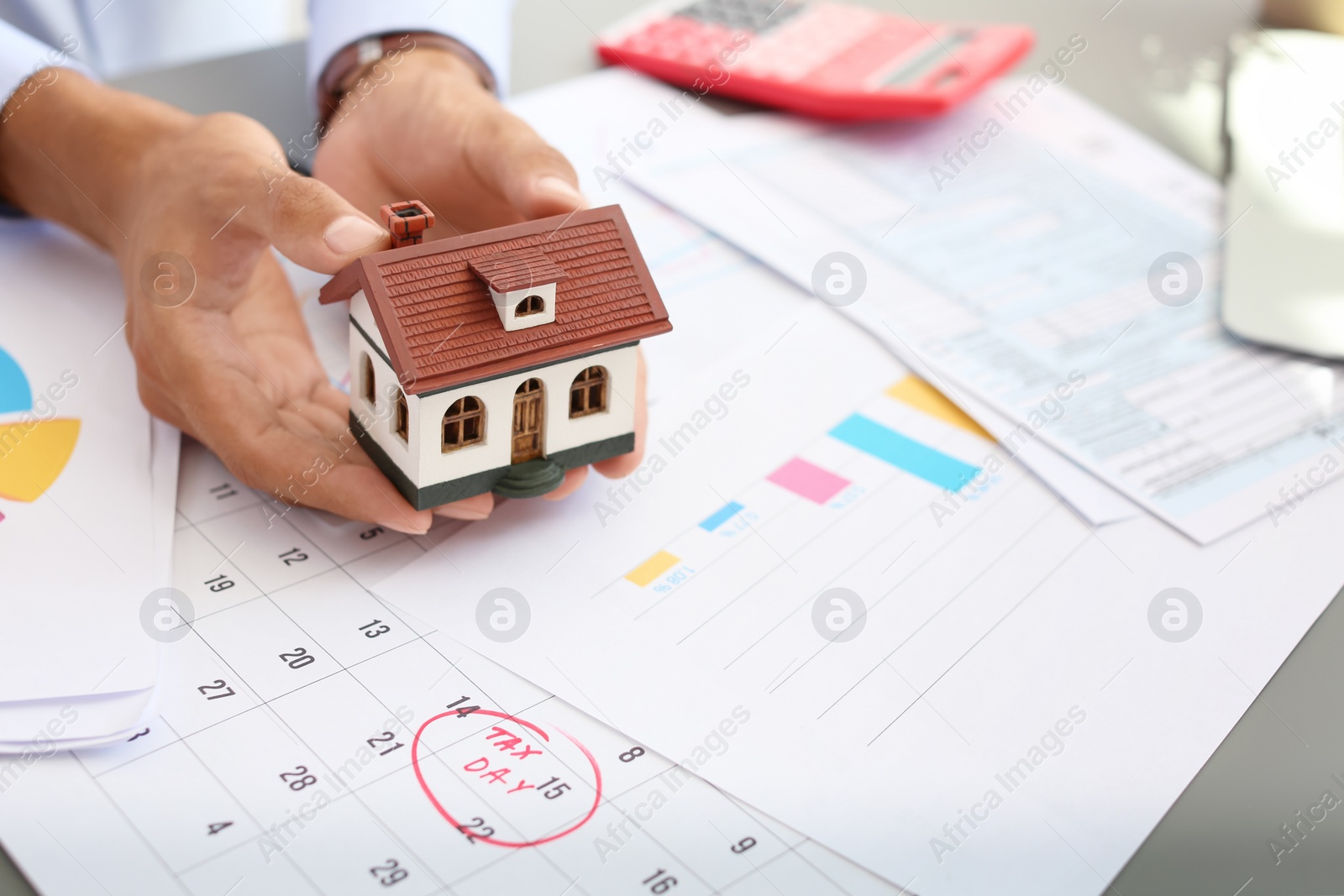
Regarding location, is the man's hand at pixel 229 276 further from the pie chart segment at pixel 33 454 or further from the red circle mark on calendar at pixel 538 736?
the red circle mark on calendar at pixel 538 736

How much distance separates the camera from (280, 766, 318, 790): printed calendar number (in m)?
0.81

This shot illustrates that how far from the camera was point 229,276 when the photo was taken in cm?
110

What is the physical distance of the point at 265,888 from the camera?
74cm

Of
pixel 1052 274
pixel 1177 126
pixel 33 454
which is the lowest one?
pixel 33 454

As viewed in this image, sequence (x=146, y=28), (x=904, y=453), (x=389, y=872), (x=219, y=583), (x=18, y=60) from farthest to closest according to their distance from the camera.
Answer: (x=146, y=28) < (x=18, y=60) < (x=904, y=453) < (x=219, y=583) < (x=389, y=872)

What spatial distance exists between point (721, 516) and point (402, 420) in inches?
12.6

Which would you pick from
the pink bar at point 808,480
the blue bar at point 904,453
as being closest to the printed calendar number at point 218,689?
the pink bar at point 808,480

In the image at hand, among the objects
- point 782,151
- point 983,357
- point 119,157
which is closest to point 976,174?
point 782,151

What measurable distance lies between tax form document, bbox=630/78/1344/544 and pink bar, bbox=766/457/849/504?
217 mm

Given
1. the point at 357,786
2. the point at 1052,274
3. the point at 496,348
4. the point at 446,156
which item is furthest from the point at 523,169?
the point at 1052,274

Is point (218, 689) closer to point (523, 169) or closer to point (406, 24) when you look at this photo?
point (523, 169)

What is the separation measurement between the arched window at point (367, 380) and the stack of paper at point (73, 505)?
0.21 metres

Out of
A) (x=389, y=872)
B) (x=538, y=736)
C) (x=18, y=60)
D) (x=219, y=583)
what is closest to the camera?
(x=389, y=872)

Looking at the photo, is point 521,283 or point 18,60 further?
point 18,60
